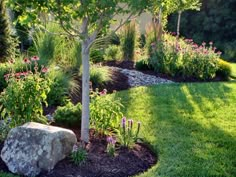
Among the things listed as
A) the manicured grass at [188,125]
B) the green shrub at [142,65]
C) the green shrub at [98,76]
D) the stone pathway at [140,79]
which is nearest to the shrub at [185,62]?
the green shrub at [142,65]

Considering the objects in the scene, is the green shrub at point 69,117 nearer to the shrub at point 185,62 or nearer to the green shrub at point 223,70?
the shrub at point 185,62

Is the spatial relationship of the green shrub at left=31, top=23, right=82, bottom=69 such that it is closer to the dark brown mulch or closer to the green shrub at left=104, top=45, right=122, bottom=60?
the green shrub at left=104, top=45, right=122, bottom=60

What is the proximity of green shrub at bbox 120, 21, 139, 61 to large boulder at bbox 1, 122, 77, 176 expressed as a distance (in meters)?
6.67

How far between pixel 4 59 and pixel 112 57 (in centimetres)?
306

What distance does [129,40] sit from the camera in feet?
33.9

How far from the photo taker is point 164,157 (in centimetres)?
413

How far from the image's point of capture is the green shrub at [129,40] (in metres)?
10.3

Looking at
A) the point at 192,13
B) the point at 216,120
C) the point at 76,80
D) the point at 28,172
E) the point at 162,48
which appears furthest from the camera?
the point at 192,13

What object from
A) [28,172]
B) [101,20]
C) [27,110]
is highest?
[101,20]

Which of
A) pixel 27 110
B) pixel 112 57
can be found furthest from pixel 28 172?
pixel 112 57

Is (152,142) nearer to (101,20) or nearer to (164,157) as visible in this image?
(164,157)

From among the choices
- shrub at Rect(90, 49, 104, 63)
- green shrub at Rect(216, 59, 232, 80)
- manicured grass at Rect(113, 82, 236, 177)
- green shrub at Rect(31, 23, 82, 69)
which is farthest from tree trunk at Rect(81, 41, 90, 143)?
green shrub at Rect(216, 59, 232, 80)

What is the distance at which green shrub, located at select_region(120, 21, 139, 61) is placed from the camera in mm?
10328

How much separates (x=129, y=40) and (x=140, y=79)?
2.32m
